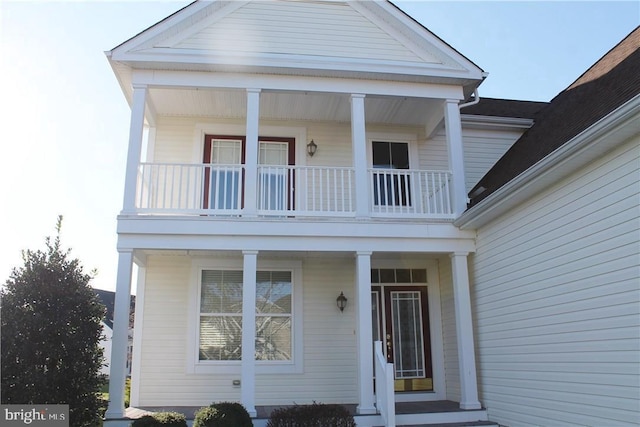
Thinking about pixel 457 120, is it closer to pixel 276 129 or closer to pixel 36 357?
pixel 276 129

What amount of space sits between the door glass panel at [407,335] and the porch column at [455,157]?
6.98 feet

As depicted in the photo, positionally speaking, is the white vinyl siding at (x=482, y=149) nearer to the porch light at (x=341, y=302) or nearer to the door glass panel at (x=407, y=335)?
the door glass panel at (x=407, y=335)

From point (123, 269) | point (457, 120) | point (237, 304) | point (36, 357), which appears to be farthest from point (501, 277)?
point (36, 357)

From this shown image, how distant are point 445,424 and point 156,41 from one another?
7.10 meters

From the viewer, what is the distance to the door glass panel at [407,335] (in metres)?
9.24

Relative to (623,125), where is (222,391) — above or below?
below

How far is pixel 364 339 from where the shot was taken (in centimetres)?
751

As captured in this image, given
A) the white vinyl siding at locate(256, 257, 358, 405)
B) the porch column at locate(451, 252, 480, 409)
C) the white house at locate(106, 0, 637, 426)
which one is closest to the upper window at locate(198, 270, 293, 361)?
the white house at locate(106, 0, 637, 426)

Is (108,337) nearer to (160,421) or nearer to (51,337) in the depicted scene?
(51,337)

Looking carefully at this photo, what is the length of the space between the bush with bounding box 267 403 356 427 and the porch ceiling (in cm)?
484

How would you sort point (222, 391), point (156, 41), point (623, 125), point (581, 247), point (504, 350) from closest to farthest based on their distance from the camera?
point (623, 125)
point (581, 247)
point (504, 350)
point (156, 41)
point (222, 391)

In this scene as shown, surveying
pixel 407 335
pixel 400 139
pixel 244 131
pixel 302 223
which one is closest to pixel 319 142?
pixel 244 131

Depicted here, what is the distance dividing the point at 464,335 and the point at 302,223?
2.97 metres

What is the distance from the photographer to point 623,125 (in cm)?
457
